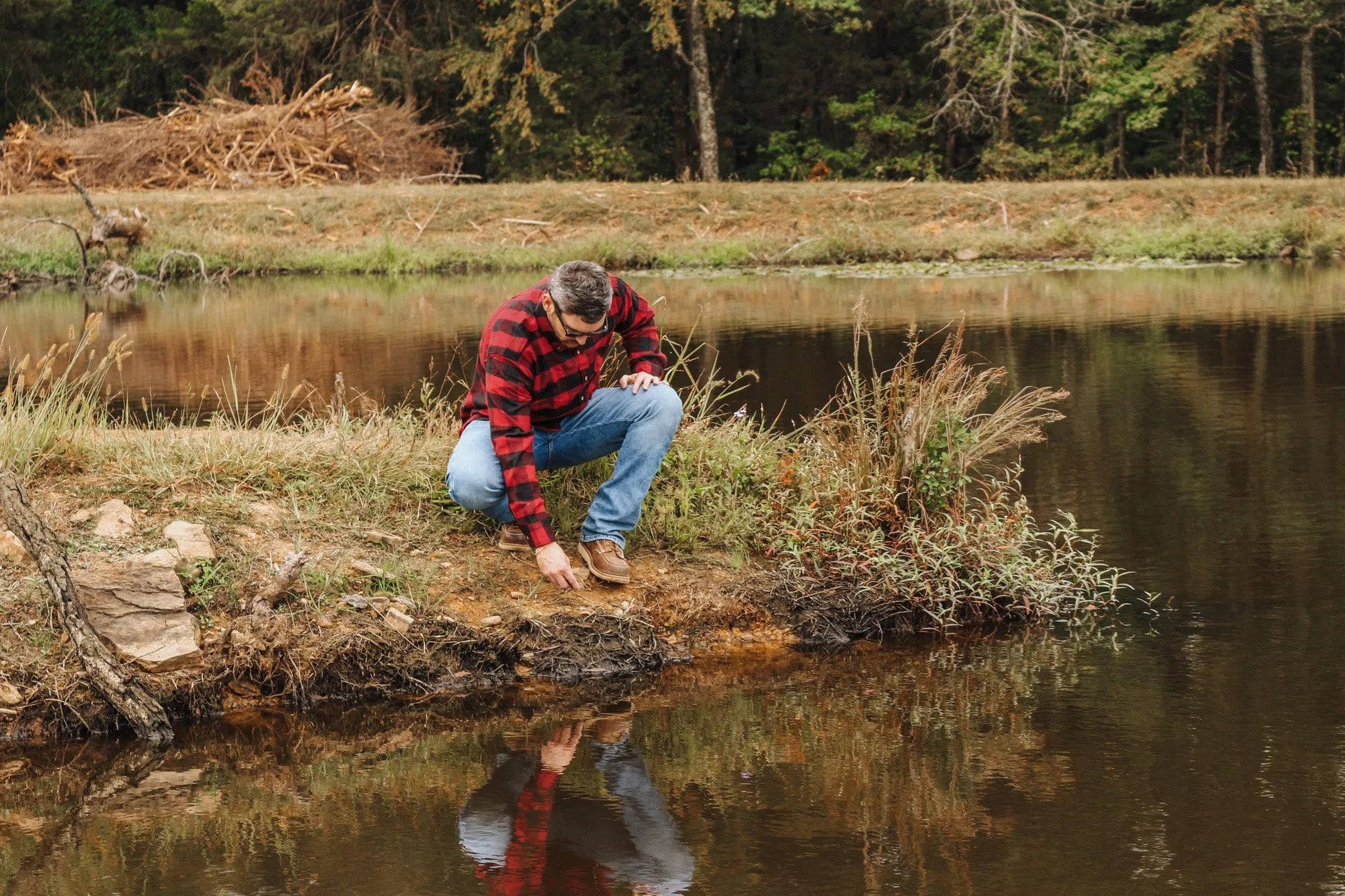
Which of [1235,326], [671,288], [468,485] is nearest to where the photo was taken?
[468,485]

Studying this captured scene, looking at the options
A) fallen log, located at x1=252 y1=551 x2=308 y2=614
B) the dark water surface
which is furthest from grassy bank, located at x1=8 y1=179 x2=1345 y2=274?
fallen log, located at x1=252 y1=551 x2=308 y2=614

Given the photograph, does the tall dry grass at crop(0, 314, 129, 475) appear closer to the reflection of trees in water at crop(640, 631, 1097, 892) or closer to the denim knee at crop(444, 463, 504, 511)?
the denim knee at crop(444, 463, 504, 511)

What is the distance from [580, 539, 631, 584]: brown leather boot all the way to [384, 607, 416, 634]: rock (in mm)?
711

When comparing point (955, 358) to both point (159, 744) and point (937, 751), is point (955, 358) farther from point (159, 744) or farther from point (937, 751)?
point (159, 744)

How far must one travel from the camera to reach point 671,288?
68.6 feet

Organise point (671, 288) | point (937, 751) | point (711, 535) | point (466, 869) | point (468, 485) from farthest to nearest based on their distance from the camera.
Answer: point (671, 288) → point (711, 535) → point (468, 485) → point (937, 751) → point (466, 869)

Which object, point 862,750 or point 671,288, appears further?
point 671,288

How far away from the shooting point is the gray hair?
203 inches

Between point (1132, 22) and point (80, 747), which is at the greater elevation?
point (1132, 22)

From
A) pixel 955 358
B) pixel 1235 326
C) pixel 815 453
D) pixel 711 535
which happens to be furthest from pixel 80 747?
pixel 1235 326

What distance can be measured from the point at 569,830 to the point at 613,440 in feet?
6.38

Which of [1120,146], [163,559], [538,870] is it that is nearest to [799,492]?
[163,559]

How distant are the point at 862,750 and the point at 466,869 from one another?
4.57 ft

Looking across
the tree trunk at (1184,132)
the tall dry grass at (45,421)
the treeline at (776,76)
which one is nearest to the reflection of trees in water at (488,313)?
the tall dry grass at (45,421)
